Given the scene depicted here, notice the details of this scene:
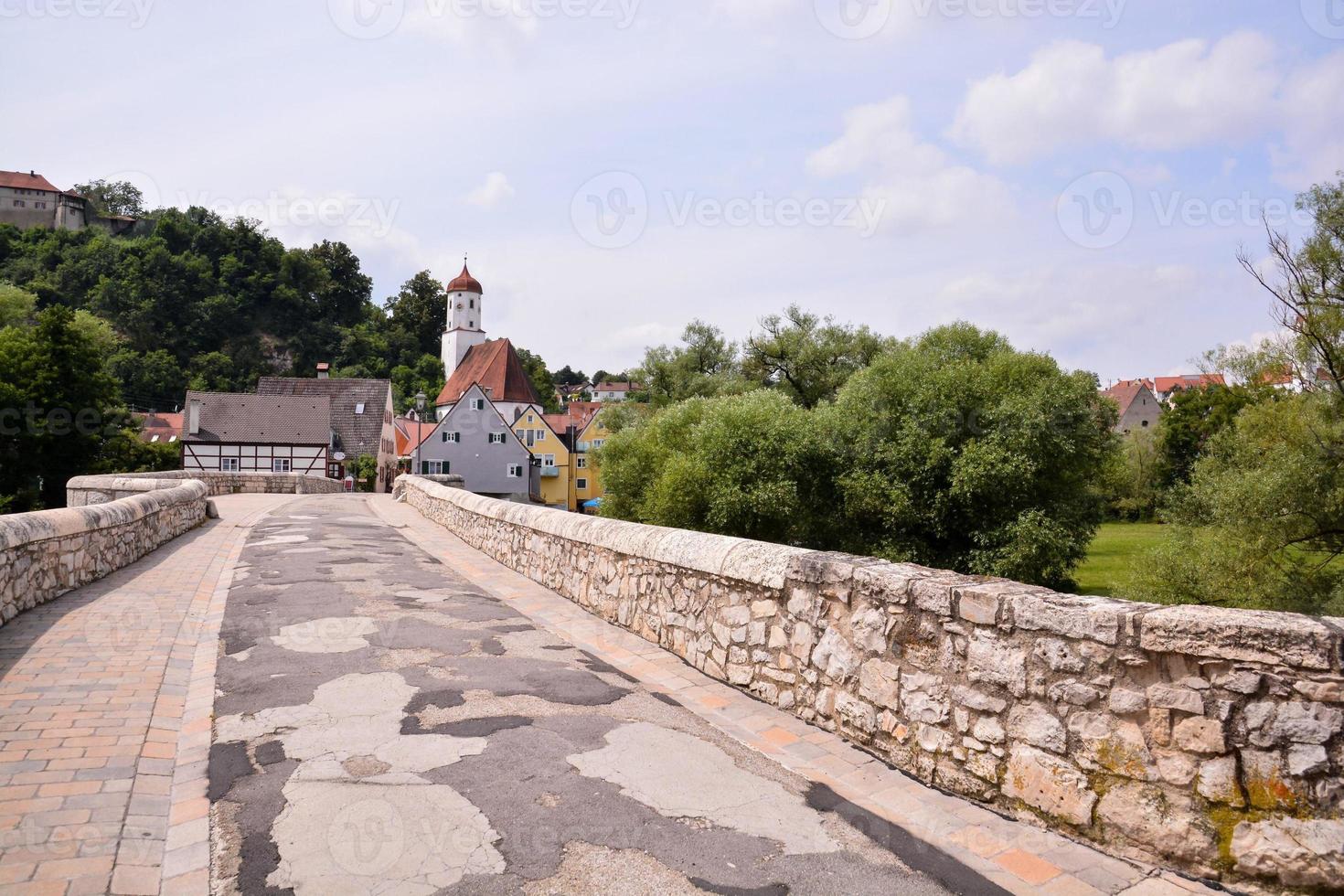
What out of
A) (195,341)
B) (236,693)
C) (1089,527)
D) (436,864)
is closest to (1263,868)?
(436,864)

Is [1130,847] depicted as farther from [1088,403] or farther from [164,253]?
[164,253]

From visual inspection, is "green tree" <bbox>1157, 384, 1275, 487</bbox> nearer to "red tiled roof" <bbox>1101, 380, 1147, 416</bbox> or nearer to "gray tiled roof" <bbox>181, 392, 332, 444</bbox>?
"red tiled roof" <bbox>1101, 380, 1147, 416</bbox>

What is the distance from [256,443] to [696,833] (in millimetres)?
51109

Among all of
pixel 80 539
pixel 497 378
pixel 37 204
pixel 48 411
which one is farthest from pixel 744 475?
pixel 37 204

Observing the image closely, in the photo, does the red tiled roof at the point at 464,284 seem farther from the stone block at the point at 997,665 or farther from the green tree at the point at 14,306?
the stone block at the point at 997,665

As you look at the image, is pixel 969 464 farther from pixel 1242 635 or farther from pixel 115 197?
pixel 115 197

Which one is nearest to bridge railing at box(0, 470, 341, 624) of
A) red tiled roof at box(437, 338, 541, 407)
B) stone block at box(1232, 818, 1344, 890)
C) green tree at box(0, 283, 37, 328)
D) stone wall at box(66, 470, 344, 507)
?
stone wall at box(66, 470, 344, 507)

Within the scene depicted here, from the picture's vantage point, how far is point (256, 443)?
48.8 metres

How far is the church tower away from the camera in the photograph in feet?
298

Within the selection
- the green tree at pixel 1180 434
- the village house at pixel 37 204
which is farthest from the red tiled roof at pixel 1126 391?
the village house at pixel 37 204

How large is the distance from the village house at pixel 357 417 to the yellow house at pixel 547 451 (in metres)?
10.1

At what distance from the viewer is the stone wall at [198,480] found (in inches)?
722

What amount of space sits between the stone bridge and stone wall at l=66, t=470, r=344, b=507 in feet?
42.9

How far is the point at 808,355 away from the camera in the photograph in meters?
38.8
